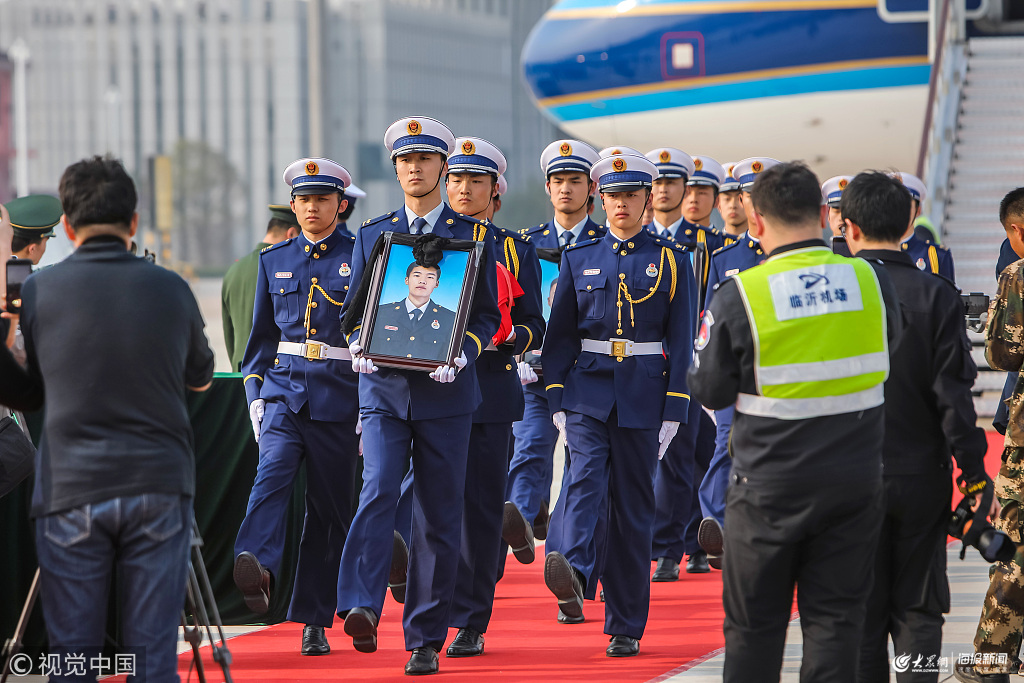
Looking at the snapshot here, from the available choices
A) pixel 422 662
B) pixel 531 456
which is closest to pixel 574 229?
pixel 531 456

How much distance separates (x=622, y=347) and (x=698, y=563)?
7.37 feet

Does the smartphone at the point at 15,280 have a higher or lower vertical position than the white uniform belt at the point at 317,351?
higher

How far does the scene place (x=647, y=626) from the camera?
6379mm

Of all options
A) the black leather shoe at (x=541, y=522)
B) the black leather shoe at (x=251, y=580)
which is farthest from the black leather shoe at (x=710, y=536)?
the black leather shoe at (x=251, y=580)

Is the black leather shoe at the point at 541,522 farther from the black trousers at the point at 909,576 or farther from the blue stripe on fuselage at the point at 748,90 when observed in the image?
the blue stripe on fuselage at the point at 748,90

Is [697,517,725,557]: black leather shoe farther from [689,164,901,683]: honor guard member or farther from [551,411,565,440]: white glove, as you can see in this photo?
[689,164,901,683]: honor guard member

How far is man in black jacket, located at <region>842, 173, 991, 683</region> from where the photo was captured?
4.31 meters

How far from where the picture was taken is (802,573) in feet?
12.6

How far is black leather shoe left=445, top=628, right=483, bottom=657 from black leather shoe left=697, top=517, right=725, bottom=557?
194 cm

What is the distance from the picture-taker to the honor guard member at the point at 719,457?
24.3 ft

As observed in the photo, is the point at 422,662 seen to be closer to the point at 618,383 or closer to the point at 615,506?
the point at 615,506

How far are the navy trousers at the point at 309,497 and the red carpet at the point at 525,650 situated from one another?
0.26 metres

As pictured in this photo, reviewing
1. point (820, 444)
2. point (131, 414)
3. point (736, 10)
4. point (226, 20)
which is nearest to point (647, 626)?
point (820, 444)

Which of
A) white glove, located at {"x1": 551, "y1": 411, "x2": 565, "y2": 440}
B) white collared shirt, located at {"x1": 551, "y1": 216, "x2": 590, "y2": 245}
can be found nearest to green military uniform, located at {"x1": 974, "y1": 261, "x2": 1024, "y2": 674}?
white glove, located at {"x1": 551, "y1": 411, "x2": 565, "y2": 440}
